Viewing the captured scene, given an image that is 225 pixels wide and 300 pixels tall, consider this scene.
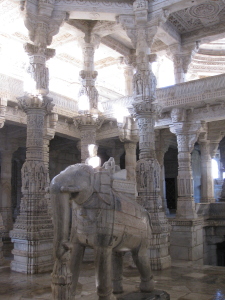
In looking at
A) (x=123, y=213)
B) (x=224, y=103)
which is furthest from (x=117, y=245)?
(x=224, y=103)

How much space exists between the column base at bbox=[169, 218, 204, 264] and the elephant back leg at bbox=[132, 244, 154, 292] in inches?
276

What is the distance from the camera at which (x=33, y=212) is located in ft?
25.2

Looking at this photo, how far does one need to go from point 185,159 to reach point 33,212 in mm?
6221

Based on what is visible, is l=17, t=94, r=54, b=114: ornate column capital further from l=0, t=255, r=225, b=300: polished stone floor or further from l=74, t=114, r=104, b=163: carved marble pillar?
l=0, t=255, r=225, b=300: polished stone floor

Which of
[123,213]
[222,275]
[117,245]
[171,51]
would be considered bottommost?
[222,275]

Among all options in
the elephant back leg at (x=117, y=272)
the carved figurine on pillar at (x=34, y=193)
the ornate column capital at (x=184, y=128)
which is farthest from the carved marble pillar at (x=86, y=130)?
the elephant back leg at (x=117, y=272)

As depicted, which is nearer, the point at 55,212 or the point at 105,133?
the point at 55,212

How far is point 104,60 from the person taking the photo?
54.0 ft

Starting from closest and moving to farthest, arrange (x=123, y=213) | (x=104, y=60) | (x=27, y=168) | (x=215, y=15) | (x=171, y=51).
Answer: (x=123, y=213), (x=27, y=168), (x=215, y=15), (x=171, y=51), (x=104, y=60)

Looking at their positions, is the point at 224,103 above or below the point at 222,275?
above

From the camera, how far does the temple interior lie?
7297 millimetres

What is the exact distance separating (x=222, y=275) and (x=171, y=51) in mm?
9082

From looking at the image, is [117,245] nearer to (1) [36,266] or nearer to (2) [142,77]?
(1) [36,266]

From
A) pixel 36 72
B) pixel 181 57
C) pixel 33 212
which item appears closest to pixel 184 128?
pixel 181 57
